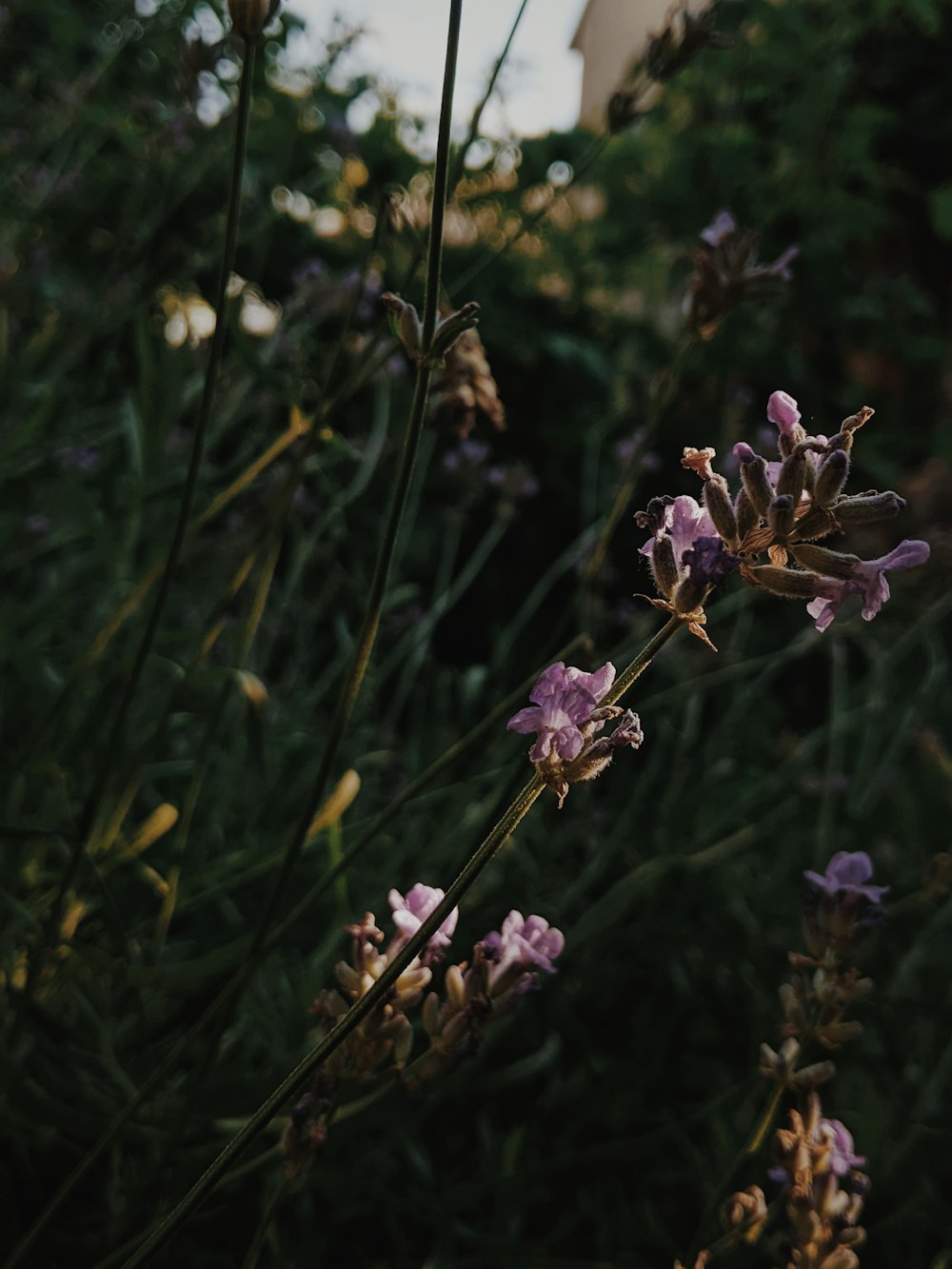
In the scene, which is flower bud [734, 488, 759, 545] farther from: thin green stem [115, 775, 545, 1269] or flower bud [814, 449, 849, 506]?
thin green stem [115, 775, 545, 1269]

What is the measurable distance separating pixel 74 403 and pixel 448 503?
1.03 m

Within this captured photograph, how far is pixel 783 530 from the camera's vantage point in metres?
0.44

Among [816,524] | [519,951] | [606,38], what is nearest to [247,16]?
[816,524]

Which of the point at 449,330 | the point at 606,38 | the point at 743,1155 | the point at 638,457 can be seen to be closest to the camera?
the point at 449,330

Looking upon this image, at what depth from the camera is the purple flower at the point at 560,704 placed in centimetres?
43

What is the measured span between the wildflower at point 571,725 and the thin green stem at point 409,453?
0.13 metres

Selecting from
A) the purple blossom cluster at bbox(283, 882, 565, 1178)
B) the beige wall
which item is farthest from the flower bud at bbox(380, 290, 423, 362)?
the beige wall

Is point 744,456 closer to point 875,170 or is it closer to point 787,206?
point 787,206

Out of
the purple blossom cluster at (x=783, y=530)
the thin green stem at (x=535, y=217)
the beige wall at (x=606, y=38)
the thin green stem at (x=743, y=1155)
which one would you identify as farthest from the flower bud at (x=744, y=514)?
the beige wall at (x=606, y=38)

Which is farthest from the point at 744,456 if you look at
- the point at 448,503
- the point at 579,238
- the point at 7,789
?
the point at 579,238

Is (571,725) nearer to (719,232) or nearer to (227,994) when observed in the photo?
(227,994)

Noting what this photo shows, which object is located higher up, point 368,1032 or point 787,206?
point 787,206

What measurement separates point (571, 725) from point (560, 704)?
2 cm

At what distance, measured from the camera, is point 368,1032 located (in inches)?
21.6
